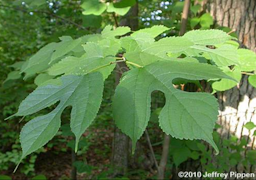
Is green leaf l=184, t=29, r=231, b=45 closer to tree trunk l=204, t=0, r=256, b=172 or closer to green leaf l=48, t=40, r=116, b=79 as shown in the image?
green leaf l=48, t=40, r=116, b=79

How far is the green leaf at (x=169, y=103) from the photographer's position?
56cm

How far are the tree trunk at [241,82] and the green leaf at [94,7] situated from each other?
3.47 feet

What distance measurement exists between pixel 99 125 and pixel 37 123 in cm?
529

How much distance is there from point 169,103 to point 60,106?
0.27m

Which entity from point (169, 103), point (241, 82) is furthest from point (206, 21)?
point (169, 103)

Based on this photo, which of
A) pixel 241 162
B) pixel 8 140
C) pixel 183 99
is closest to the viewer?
pixel 183 99

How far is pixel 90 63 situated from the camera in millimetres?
767

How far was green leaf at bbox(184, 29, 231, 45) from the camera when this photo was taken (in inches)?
35.4

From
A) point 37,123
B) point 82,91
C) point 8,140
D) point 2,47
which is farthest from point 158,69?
point 8,140

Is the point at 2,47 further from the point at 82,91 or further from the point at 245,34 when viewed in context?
the point at 82,91

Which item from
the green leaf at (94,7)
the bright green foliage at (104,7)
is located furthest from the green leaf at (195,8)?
the green leaf at (94,7)

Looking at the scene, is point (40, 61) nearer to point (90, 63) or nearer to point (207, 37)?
point (90, 63)

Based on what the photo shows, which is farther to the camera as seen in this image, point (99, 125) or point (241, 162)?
point (99, 125)

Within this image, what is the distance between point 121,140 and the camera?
12.4 ft
